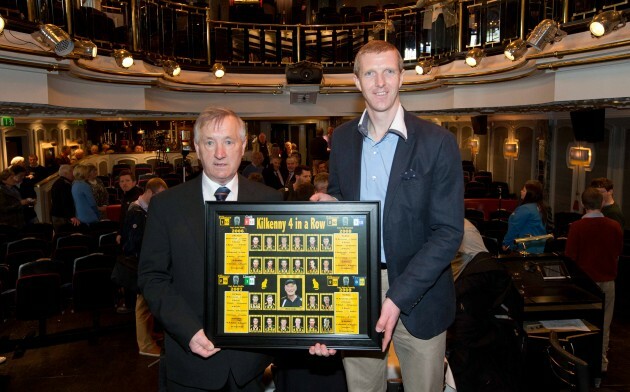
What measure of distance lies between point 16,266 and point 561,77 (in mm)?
7764

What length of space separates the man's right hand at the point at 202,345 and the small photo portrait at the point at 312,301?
409mm

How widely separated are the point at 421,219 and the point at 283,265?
56 centimetres

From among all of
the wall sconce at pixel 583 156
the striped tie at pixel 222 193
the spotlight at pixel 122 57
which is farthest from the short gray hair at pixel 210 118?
the wall sconce at pixel 583 156

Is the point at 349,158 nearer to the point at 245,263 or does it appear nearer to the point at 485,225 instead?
the point at 245,263

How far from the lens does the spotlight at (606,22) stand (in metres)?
5.50

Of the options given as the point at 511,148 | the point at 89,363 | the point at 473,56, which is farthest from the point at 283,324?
the point at 511,148

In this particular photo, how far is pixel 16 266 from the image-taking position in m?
7.01

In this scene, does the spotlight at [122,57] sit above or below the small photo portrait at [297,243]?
above

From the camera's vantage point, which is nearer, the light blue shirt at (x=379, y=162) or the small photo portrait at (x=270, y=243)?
the small photo portrait at (x=270, y=243)

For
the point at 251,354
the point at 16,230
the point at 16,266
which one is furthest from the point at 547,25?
the point at 16,230

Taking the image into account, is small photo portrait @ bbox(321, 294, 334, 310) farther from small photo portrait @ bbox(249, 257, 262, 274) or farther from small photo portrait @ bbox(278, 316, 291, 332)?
small photo portrait @ bbox(249, 257, 262, 274)

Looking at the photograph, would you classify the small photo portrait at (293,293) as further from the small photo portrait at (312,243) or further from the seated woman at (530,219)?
the seated woman at (530,219)

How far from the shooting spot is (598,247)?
550cm

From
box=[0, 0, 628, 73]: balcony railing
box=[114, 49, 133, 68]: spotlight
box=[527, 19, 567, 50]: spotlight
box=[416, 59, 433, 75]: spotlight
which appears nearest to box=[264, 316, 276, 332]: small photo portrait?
box=[527, 19, 567, 50]: spotlight
